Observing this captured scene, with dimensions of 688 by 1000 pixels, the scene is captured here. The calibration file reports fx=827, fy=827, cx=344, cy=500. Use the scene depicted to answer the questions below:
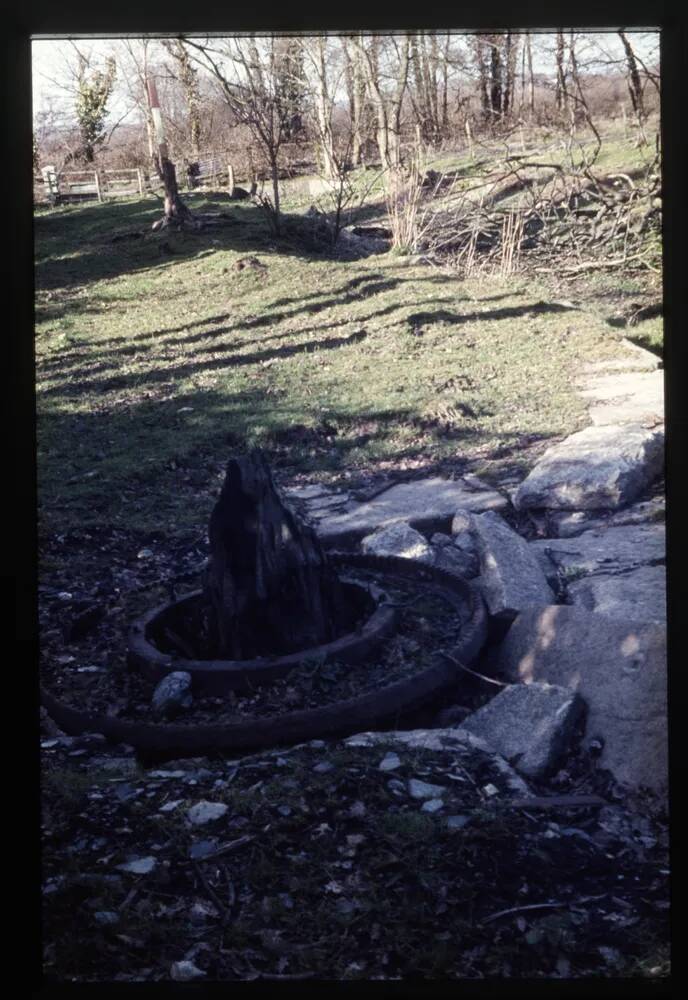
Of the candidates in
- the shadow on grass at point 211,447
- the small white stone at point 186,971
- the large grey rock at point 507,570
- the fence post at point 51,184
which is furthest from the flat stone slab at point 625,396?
the small white stone at point 186,971

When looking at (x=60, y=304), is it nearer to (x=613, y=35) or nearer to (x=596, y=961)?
(x=613, y=35)

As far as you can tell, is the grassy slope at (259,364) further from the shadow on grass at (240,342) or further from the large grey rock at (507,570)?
the large grey rock at (507,570)

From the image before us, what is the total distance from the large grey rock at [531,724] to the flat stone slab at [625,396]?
2.55 feet

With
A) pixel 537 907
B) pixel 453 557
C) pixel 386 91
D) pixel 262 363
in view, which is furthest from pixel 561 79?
pixel 537 907

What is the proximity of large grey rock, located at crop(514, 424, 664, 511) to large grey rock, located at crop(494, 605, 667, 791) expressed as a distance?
0.32 m

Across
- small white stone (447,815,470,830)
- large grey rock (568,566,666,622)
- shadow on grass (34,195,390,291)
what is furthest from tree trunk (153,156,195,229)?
small white stone (447,815,470,830)

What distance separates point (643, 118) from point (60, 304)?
171 cm

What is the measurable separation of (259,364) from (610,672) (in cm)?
133

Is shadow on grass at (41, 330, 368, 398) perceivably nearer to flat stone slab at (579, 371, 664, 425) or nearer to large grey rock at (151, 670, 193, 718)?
flat stone slab at (579, 371, 664, 425)

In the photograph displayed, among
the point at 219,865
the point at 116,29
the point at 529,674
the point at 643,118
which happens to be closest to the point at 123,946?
the point at 219,865

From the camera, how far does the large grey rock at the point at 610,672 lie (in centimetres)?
212

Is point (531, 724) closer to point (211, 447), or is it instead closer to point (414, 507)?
point (414, 507)

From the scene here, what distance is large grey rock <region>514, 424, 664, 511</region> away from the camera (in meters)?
2.28

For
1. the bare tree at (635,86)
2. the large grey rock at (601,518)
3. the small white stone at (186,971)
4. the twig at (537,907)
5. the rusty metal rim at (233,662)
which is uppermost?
the bare tree at (635,86)
